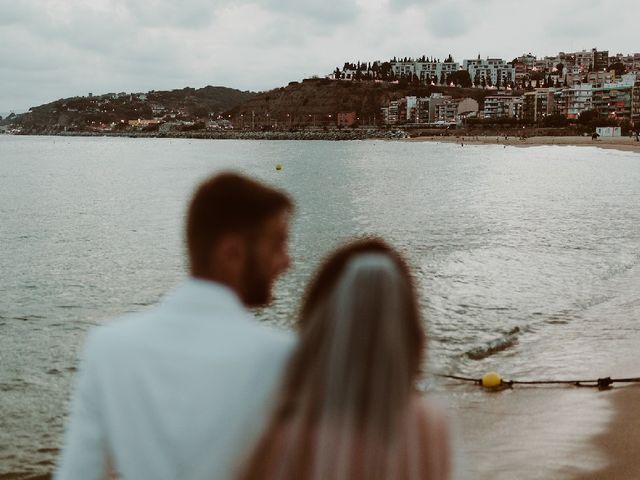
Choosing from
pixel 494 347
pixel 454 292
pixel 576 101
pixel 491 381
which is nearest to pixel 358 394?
pixel 491 381

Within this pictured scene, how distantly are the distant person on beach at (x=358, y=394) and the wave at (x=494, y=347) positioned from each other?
10774 mm

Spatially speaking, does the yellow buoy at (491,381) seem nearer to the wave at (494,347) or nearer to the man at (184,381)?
the wave at (494,347)

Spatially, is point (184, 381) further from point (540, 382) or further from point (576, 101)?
point (576, 101)

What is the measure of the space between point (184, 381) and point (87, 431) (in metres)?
0.27

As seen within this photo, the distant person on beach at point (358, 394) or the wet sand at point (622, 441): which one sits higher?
the distant person on beach at point (358, 394)

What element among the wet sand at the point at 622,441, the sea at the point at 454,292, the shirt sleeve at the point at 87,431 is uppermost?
the shirt sleeve at the point at 87,431

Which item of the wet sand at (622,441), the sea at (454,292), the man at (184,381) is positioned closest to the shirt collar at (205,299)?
the man at (184,381)

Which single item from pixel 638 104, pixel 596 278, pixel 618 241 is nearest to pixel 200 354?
pixel 596 278

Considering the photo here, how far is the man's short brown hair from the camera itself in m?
1.73

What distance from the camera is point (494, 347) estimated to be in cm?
1245

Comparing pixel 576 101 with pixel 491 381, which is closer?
pixel 491 381

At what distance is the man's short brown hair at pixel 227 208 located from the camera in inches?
68.2

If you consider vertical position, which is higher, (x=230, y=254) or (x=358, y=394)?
(x=230, y=254)

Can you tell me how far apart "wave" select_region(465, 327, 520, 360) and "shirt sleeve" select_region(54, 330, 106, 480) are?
35.0 feet
